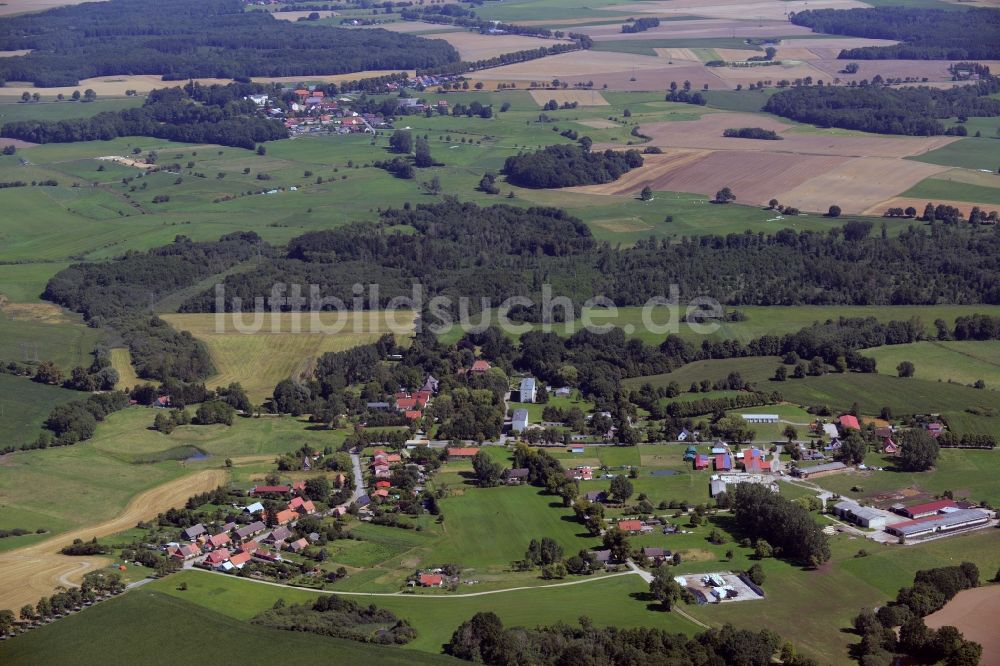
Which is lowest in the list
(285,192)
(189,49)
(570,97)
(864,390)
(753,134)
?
(864,390)

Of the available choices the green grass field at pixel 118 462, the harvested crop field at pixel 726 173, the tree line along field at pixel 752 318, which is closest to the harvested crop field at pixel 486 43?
the harvested crop field at pixel 726 173

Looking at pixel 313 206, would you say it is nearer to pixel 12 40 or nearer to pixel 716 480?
pixel 12 40

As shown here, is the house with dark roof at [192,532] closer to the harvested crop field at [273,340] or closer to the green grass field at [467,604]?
the green grass field at [467,604]

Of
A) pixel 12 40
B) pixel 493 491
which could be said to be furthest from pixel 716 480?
pixel 12 40

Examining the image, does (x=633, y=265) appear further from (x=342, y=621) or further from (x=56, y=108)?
(x=56, y=108)

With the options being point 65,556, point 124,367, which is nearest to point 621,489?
point 65,556

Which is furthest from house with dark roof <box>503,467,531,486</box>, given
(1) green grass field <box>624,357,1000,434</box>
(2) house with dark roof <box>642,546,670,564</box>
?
(1) green grass field <box>624,357,1000,434</box>
